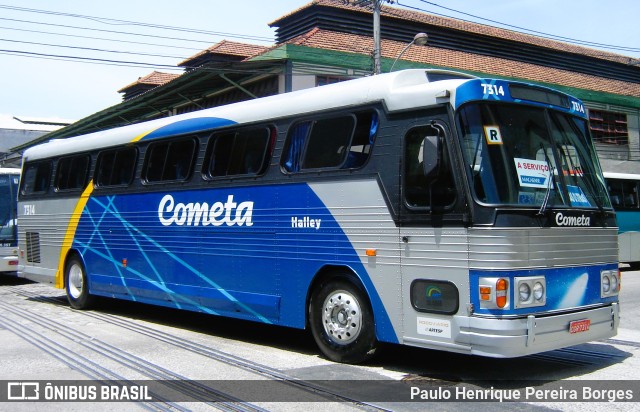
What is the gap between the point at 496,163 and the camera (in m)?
7.00

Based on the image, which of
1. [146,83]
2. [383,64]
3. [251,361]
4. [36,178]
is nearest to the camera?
[251,361]

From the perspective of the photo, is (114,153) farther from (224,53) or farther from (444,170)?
(224,53)

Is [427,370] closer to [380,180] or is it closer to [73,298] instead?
[380,180]

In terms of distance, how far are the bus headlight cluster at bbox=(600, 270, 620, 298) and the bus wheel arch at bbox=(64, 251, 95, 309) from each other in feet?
32.4

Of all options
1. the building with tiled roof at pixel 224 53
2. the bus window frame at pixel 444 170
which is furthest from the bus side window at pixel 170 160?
the building with tiled roof at pixel 224 53

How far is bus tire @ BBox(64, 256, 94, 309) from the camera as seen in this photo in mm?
13797

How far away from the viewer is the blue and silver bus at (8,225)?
770 inches

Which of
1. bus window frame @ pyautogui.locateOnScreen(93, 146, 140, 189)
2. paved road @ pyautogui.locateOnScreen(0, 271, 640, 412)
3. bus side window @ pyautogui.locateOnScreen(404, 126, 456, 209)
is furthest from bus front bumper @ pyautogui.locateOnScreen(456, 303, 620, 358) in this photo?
bus window frame @ pyautogui.locateOnScreen(93, 146, 140, 189)

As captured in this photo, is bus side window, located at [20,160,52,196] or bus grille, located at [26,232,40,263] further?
bus grille, located at [26,232,40,263]

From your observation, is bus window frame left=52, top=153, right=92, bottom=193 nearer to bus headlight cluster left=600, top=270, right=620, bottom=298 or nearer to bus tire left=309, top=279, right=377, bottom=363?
bus tire left=309, top=279, right=377, bottom=363

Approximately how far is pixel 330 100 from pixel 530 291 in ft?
11.2

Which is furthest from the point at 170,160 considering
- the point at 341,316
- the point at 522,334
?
the point at 522,334

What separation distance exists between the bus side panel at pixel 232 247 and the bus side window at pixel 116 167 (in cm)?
34

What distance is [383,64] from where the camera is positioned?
26.7m
